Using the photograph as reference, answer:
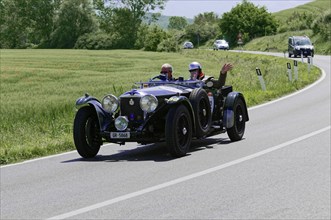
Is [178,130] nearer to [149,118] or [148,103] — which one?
[149,118]

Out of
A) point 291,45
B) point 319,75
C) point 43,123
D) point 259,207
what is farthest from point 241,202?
point 291,45

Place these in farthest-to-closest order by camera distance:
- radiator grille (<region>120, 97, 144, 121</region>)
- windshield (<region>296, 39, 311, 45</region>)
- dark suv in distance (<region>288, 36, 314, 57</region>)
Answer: windshield (<region>296, 39, 311, 45</region>) < dark suv in distance (<region>288, 36, 314, 57</region>) < radiator grille (<region>120, 97, 144, 121</region>)

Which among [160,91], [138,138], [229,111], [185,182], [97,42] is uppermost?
[160,91]

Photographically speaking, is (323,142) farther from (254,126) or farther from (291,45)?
(291,45)

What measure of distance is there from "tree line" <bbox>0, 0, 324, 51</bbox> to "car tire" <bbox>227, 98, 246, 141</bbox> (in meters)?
77.1

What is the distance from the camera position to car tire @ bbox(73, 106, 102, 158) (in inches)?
415

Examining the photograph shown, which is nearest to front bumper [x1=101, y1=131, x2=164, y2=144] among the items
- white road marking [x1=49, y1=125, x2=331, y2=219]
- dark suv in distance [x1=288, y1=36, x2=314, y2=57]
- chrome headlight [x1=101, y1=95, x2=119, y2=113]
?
chrome headlight [x1=101, y1=95, x2=119, y2=113]

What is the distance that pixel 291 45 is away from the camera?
186 ft

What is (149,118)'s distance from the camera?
33.6 ft

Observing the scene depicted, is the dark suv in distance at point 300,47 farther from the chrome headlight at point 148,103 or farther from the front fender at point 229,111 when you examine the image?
the chrome headlight at point 148,103

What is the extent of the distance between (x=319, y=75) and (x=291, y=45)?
81.1ft

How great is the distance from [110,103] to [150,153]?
48.5 inches

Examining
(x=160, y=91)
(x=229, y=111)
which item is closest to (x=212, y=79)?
(x=229, y=111)

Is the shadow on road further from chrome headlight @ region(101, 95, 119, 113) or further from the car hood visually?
the car hood
